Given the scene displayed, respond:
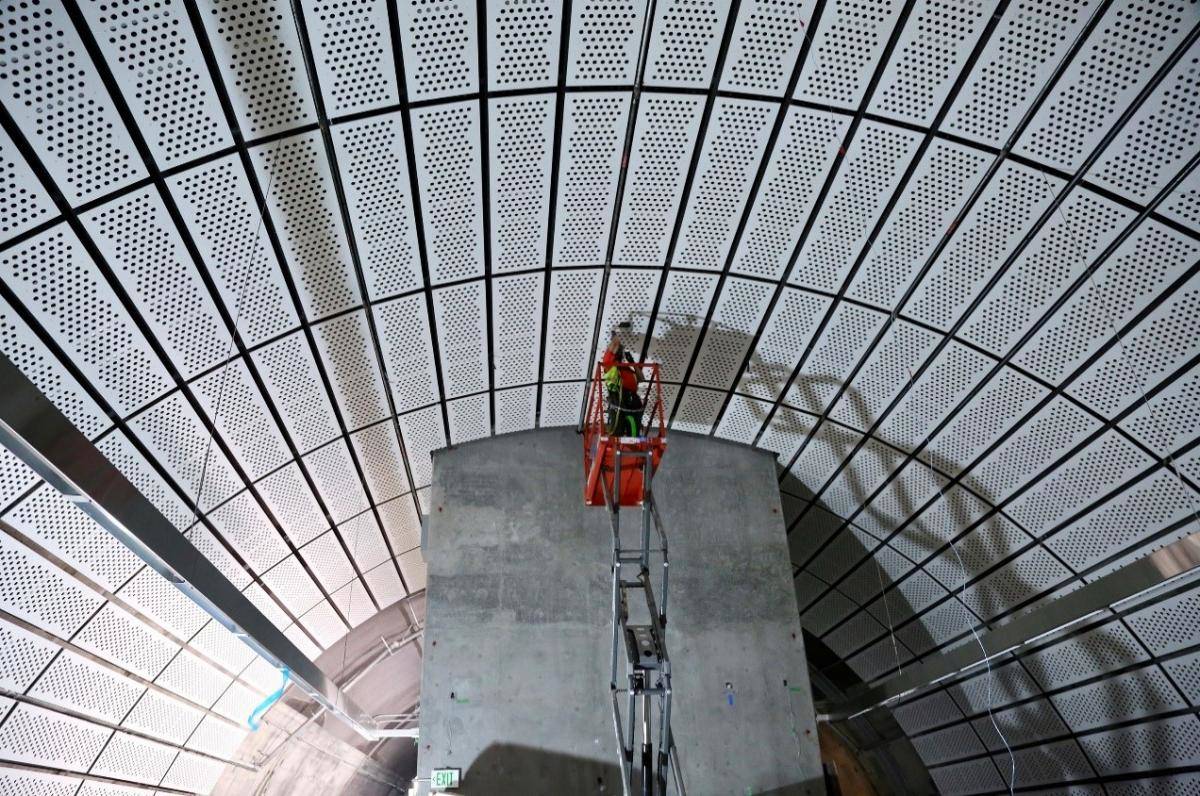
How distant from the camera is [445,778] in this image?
1252 centimetres

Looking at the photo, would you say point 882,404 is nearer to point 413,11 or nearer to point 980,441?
point 980,441

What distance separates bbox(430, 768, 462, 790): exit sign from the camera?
1243cm

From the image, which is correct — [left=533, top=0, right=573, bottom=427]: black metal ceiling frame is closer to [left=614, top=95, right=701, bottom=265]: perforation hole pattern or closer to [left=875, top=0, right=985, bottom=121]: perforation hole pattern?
[left=614, top=95, right=701, bottom=265]: perforation hole pattern

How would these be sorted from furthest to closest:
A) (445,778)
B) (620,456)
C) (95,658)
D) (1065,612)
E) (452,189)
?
(95,658) < (445,778) < (620,456) < (1065,612) < (452,189)

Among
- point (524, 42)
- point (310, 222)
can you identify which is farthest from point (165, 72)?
point (524, 42)

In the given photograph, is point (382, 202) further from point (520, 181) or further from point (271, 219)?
point (520, 181)

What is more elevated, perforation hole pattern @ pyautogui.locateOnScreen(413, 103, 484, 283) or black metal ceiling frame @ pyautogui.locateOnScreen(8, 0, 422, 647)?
perforation hole pattern @ pyautogui.locateOnScreen(413, 103, 484, 283)

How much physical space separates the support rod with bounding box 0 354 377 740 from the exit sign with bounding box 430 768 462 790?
4.59 meters

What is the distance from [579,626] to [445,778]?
3.67 m

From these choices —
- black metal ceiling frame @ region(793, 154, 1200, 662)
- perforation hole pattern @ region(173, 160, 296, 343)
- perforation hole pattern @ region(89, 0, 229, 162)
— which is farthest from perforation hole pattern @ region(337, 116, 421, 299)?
black metal ceiling frame @ region(793, 154, 1200, 662)

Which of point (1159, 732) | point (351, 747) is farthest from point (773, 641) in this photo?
point (351, 747)

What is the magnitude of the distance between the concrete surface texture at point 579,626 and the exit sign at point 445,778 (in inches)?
5.5

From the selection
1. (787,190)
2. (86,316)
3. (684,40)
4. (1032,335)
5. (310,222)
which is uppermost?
(684,40)

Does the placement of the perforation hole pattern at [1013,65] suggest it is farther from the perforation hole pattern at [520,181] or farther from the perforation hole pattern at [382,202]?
the perforation hole pattern at [382,202]
